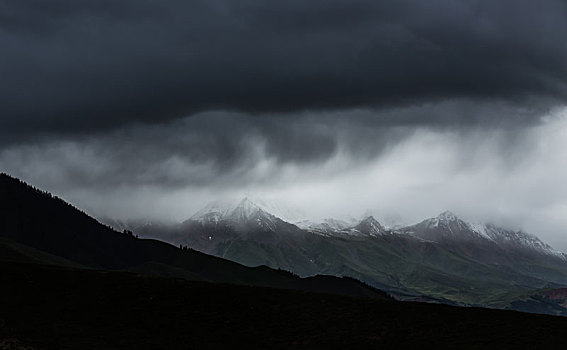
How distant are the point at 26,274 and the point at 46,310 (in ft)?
100

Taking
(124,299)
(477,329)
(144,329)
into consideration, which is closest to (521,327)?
(477,329)

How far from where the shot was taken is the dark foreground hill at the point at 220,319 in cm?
12350

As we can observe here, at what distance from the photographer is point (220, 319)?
143 metres

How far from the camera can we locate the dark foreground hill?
123500 mm

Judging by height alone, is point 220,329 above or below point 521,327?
below

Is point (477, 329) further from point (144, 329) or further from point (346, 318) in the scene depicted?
point (144, 329)

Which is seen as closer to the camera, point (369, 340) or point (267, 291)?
point (369, 340)

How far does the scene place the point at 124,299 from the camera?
155250 millimetres

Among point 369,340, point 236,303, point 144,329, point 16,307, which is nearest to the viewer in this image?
point 369,340

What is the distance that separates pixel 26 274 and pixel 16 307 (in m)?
27.9

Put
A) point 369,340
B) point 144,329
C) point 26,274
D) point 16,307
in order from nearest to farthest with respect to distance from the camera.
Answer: point 369,340 < point 144,329 < point 16,307 < point 26,274

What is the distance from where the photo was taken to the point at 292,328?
137 meters

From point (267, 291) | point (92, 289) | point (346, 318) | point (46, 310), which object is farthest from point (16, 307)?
point (346, 318)

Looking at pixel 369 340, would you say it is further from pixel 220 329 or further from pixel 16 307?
pixel 16 307
